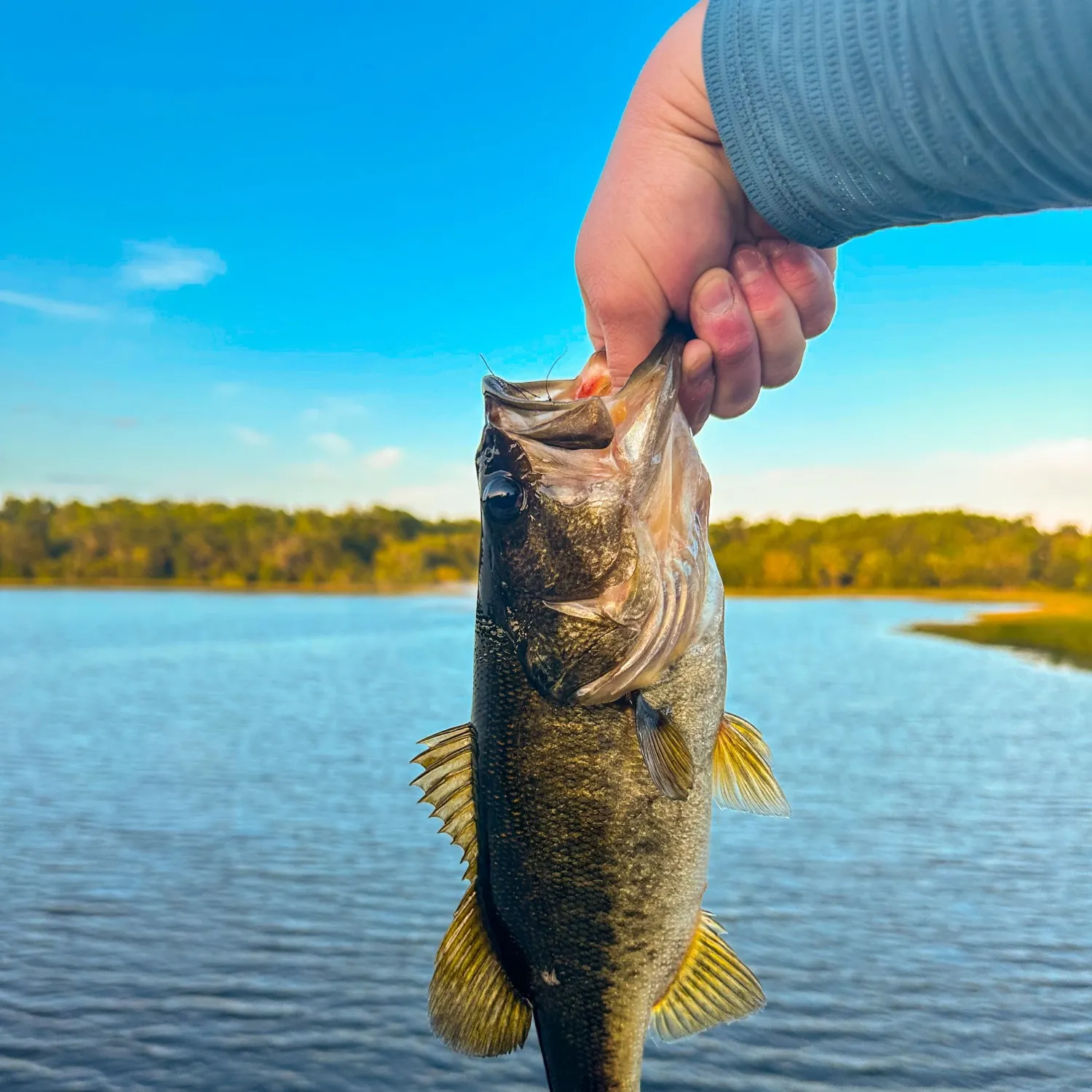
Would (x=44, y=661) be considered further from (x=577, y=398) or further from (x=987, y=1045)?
(x=577, y=398)

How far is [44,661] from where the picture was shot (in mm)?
48406

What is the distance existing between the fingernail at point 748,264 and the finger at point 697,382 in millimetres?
227

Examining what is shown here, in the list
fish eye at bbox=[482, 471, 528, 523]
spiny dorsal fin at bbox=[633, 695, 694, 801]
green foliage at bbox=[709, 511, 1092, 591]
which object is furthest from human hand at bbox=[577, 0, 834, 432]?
green foliage at bbox=[709, 511, 1092, 591]

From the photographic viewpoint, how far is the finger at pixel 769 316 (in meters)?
2.87

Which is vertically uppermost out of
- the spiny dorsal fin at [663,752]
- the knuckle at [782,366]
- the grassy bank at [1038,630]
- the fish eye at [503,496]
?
the knuckle at [782,366]

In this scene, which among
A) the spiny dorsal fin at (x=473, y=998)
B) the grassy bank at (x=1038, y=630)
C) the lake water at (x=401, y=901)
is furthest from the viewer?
the grassy bank at (x=1038, y=630)

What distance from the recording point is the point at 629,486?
2.90m

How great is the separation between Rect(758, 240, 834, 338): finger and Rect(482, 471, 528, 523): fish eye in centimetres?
92

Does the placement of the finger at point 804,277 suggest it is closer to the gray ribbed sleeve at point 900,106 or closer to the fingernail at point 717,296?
the fingernail at point 717,296

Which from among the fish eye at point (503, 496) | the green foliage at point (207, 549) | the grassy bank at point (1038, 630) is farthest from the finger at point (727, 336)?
the green foliage at point (207, 549)

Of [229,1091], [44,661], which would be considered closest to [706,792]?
[229,1091]

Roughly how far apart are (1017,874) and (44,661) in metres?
43.8

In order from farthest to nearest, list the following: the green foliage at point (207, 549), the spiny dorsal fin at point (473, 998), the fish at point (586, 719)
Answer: the green foliage at point (207, 549), the spiny dorsal fin at point (473, 998), the fish at point (586, 719)

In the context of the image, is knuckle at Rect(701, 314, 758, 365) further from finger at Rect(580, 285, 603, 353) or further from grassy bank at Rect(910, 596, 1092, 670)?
grassy bank at Rect(910, 596, 1092, 670)
